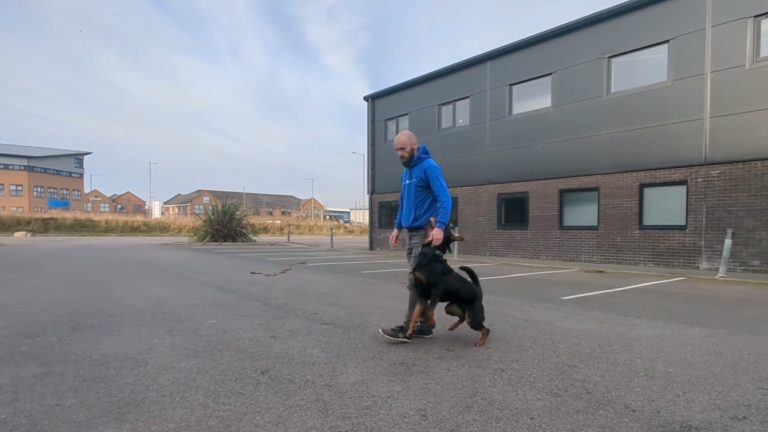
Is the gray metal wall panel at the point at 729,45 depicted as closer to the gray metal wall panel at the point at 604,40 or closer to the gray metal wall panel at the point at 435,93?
the gray metal wall panel at the point at 604,40

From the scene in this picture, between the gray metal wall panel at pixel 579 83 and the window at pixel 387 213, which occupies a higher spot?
the gray metal wall panel at pixel 579 83

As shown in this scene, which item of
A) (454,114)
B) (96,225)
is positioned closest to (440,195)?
(454,114)

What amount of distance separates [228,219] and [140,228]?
20071mm

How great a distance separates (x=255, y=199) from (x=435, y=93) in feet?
291

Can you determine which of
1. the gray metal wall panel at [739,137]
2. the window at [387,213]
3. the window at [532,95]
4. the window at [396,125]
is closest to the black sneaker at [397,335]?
the gray metal wall panel at [739,137]

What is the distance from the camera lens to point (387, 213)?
1898 cm

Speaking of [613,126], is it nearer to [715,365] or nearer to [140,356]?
[715,365]

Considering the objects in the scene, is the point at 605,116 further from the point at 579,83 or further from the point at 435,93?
the point at 435,93

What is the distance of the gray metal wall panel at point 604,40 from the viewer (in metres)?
10.7

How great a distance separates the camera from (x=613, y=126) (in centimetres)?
1183

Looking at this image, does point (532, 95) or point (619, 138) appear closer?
point (619, 138)

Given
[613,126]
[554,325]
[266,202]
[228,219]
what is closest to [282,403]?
[554,325]

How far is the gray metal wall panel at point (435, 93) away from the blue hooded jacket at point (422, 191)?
1198cm

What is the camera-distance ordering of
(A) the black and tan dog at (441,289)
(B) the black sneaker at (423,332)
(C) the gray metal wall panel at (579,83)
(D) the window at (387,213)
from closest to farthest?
(A) the black and tan dog at (441,289), (B) the black sneaker at (423,332), (C) the gray metal wall panel at (579,83), (D) the window at (387,213)
